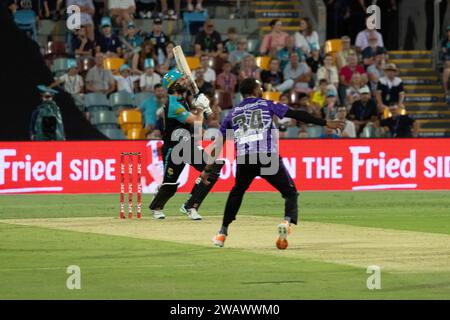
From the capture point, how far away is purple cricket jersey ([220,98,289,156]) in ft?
53.6

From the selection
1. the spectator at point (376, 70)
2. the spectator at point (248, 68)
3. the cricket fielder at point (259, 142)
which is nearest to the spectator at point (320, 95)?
the spectator at point (248, 68)

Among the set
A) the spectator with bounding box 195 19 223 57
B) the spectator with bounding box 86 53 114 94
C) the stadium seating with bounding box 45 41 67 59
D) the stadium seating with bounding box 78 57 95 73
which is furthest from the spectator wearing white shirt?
the spectator with bounding box 195 19 223 57

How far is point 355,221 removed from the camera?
21500mm

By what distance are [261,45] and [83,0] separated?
4912 millimetres

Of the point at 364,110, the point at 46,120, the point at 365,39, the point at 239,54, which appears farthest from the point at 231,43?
the point at 46,120

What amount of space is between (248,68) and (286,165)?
4.10m

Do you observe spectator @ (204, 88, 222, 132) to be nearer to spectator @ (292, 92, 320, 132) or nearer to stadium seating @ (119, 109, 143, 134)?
stadium seating @ (119, 109, 143, 134)

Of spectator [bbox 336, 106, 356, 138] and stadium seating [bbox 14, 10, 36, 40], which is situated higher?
stadium seating [bbox 14, 10, 36, 40]

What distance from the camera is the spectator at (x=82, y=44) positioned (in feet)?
105

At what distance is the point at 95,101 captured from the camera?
103ft

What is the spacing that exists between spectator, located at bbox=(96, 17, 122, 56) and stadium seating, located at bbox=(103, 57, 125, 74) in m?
0.26

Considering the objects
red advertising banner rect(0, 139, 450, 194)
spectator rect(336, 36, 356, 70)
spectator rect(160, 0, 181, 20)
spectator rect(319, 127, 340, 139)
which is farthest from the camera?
spectator rect(160, 0, 181, 20)
